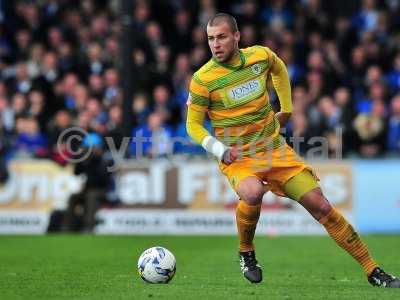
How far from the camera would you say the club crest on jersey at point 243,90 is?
29.9 ft

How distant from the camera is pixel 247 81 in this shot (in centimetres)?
918

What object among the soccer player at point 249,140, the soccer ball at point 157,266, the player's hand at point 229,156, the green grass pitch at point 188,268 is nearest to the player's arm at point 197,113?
the soccer player at point 249,140

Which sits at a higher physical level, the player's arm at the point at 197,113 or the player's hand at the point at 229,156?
the player's arm at the point at 197,113

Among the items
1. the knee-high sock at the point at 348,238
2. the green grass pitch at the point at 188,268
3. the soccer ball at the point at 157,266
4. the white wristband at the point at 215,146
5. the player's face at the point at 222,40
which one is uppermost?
the player's face at the point at 222,40

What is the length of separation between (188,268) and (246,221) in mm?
2212

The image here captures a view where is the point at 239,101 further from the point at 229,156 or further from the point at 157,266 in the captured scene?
the point at 157,266

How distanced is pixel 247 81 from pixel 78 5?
1333 cm

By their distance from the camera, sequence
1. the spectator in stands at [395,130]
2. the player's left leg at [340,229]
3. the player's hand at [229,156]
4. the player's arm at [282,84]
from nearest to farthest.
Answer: the player's hand at [229,156]
the player's left leg at [340,229]
the player's arm at [282,84]
the spectator in stands at [395,130]

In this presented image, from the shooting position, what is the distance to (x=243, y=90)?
916cm

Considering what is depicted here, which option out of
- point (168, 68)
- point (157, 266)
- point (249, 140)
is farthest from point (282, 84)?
point (168, 68)

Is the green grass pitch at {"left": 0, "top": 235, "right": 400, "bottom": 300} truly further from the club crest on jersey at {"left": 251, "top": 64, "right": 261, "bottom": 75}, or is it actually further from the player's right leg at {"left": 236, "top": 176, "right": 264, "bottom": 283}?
the club crest on jersey at {"left": 251, "top": 64, "right": 261, "bottom": 75}

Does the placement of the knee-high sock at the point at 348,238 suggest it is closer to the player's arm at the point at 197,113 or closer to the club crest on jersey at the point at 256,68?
the player's arm at the point at 197,113

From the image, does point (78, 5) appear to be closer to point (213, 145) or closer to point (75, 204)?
point (75, 204)

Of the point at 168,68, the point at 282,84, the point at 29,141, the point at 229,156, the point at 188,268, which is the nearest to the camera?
the point at 229,156
